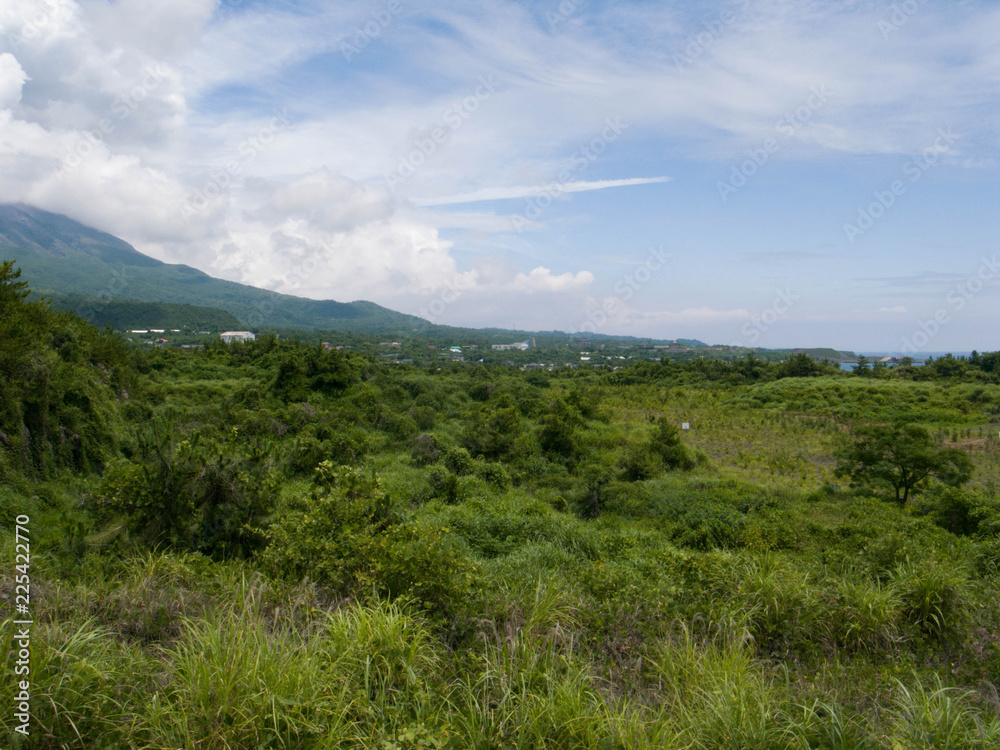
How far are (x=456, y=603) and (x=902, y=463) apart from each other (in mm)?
12150

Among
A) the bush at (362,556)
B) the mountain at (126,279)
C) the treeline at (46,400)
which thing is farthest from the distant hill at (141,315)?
the bush at (362,556)

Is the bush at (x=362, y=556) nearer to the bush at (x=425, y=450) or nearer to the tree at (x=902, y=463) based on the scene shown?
the bush at (x=425, y=450)

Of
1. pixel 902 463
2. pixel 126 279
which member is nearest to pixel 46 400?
pixel 902 463

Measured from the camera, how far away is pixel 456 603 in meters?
4.12

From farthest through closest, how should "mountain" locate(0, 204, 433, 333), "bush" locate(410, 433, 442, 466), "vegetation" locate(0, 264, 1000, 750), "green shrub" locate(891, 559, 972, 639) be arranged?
1. "mountain" locate(0, 204, 433, 333)
2. "bush" locate(410, 433, 442, 466)
3. "green shrub" locate(891, 559, 972, 639)
4. "vegetation" locate(0, 264, 1000, 750)

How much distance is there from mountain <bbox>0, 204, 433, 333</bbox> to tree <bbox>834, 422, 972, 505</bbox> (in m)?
101

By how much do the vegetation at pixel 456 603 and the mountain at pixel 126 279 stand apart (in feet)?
327

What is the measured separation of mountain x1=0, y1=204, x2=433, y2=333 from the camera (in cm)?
10856

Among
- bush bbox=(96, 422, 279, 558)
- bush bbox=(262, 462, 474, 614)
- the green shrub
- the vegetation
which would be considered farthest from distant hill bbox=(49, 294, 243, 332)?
the green shrub

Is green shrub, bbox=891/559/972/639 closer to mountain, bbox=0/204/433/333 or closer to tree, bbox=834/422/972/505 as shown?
tree, bbox=834/422/972/505

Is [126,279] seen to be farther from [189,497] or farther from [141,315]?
[189,497]

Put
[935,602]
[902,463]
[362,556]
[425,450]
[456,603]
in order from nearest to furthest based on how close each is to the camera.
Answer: [456,603], [362,556], [935,602], [902,463], [425,450]

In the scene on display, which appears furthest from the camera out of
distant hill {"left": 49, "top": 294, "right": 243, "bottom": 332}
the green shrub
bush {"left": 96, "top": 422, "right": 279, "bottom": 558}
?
distant hill {"left": 49, "top": 294, "right": 243, "bottom": 332}

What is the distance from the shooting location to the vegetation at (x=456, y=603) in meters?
2.71
